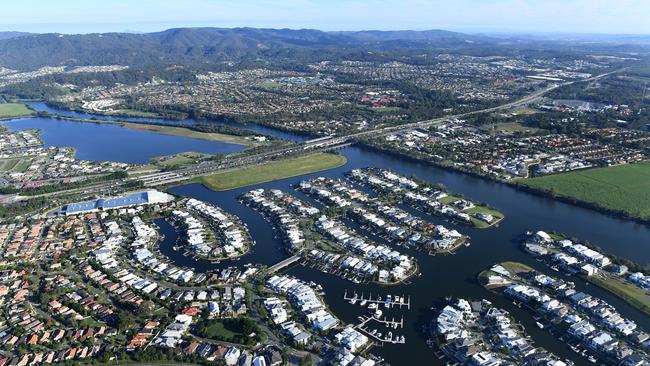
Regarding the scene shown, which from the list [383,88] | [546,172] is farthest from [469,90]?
[546,172]

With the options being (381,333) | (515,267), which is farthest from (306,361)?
(515,267)

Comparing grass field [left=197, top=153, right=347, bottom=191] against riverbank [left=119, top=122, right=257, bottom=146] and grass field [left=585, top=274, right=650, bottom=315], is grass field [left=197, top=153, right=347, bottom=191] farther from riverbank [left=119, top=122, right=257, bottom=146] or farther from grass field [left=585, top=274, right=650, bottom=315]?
grass field [left=585, top=274, right=650, bottom=315]

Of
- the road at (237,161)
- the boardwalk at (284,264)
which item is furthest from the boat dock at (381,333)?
the road at (237,161)

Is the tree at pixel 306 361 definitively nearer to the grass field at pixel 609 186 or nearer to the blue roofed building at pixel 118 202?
the blue roofed building at pixel 118 202

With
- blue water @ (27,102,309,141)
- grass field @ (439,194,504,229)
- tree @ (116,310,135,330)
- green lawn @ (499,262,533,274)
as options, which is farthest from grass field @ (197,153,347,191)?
green lawn @ (499,262,533,274)

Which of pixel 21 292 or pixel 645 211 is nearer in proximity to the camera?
pixel 21 292

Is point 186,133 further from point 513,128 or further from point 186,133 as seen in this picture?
point 513,128

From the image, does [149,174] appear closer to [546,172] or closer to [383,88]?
[546,172]
